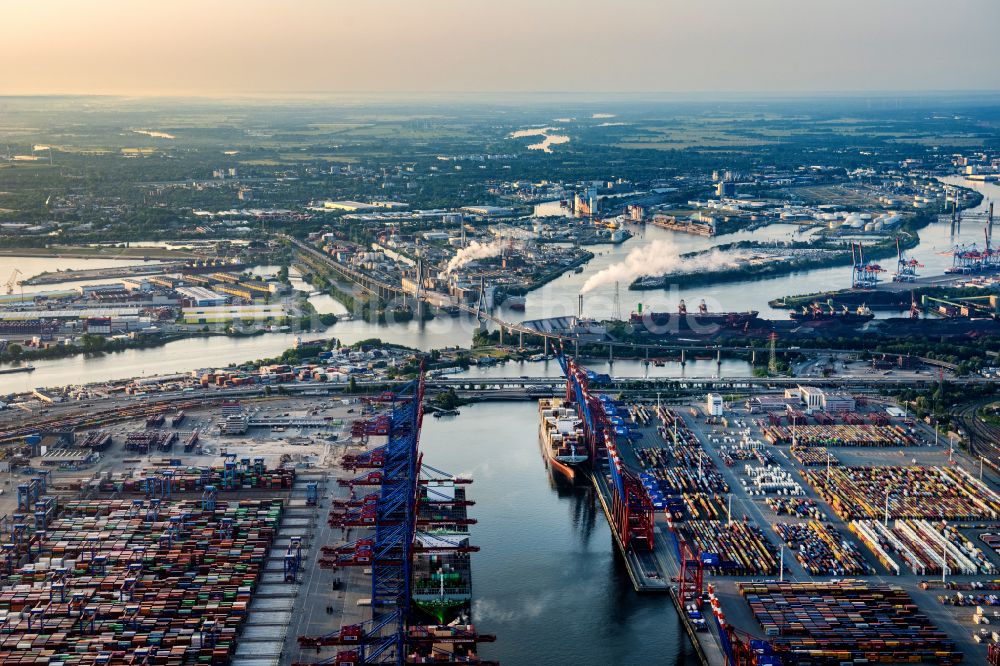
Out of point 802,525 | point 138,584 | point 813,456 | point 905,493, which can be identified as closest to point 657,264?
point 813,456

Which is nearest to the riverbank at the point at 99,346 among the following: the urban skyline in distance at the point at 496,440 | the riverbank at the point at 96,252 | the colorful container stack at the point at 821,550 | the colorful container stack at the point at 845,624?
the urban skyline in distance at the point at 496,440

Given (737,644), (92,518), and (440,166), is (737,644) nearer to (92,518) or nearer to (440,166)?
(92,518)

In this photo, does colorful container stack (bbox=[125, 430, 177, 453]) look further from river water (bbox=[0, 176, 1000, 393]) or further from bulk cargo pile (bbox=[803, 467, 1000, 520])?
bulk cargo pile (bbox=[803, 467, 1000, 520])

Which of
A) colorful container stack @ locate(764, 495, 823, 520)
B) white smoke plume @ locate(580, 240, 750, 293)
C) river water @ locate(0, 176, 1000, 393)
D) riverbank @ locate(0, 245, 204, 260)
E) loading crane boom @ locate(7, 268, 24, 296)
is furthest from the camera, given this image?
riverbank @ locate(0, 245, 204, 260)

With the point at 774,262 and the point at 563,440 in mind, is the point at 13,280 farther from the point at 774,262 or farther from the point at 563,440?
the point at 774,262

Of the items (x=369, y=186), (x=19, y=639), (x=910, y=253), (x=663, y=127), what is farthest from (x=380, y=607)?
(x=663, y=127)

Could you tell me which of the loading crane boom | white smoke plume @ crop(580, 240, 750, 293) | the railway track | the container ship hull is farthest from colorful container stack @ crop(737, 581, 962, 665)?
the loading crane boom

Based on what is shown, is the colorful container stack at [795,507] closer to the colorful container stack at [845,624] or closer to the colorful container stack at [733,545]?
the colorful container stack at [733,545]
